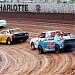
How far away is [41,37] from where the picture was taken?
2473cm

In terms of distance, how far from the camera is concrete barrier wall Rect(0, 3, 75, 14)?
→ 44938mm

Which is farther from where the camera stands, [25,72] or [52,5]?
[52,5]

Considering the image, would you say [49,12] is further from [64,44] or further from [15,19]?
[64,44]

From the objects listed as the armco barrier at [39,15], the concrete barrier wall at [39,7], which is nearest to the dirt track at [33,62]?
the armco barrier at [39,15]

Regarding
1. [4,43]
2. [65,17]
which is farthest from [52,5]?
[4,43]

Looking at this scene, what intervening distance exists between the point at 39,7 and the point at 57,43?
25.5 metres

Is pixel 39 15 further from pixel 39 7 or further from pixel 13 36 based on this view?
pixel 13 36

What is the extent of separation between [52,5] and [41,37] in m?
21.9

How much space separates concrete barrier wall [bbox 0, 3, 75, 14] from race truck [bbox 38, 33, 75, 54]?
72.4ft

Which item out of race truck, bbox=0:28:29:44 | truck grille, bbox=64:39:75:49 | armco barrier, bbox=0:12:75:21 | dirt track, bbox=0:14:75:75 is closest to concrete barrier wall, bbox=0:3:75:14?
armco barrier, bbox=0:12:75:21

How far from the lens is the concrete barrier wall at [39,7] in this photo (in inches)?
1769

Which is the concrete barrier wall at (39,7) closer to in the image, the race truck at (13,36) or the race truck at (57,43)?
the race truck at (13,36)

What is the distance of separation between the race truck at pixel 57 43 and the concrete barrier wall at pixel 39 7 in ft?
72.4

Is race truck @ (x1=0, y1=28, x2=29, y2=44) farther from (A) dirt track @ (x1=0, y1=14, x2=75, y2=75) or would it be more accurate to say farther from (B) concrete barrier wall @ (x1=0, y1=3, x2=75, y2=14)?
(B) concrete barrier wall @ (x1=0, y1=3, x2=75, y2=14)
